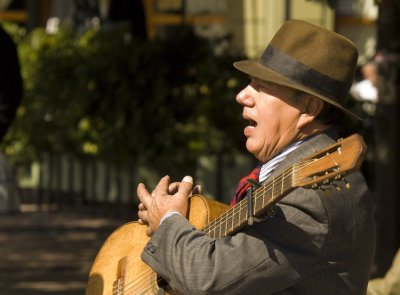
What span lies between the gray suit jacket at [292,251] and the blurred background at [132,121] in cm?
531

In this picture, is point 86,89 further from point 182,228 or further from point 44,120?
point 182,228

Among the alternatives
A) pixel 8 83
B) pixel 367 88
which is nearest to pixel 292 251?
pixel 8 83

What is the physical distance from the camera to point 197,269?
3311mm

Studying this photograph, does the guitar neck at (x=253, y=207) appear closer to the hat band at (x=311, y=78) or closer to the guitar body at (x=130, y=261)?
the guitar body at (x=130, y=261)

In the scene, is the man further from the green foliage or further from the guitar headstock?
the green foliage

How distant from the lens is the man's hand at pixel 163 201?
3594 mm

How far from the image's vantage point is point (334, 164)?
2.99m

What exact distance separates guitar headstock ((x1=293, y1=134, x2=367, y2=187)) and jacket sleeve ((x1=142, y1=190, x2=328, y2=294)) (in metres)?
0.19

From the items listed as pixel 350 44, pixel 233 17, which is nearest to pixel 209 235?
pixel 350 44

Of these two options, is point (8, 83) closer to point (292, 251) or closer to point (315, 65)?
point (315, 65)

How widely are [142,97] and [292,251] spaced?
374 inches

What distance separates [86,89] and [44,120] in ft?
3.71

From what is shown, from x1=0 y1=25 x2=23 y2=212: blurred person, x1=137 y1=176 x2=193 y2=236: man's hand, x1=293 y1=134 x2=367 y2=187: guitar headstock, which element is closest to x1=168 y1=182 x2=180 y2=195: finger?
x1=137 y1=176 x2=193 y2=236: man's hand

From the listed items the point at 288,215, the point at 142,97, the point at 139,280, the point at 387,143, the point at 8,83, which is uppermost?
the point at 288,215
